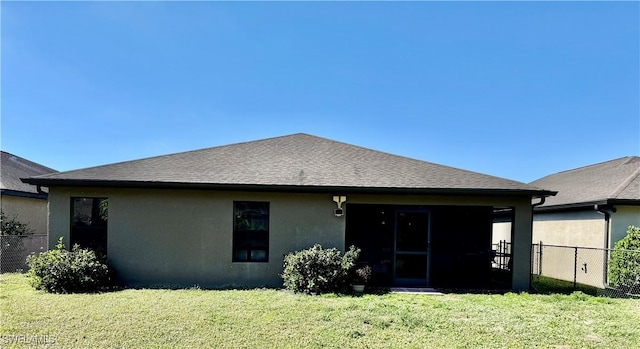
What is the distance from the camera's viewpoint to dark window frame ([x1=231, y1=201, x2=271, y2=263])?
31.9 ft

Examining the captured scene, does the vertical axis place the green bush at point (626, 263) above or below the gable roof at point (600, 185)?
below

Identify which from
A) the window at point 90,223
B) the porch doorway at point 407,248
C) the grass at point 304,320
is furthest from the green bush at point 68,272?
the porch doorway at point 407,248

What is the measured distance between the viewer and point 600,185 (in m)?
→ 12.7

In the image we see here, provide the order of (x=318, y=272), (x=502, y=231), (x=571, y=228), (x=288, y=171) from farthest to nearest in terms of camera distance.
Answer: (x=502, y=231) → (x=571, y=228) → (x=288, y=171) → (x=318, y=272)

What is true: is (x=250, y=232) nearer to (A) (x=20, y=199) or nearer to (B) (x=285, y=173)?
(B) (x=285, y=173)

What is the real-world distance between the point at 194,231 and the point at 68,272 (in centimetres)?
278

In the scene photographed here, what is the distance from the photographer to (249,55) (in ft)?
44.8

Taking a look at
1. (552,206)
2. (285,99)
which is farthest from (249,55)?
(552,206)

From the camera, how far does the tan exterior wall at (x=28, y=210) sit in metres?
12.9

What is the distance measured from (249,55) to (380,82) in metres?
5.64

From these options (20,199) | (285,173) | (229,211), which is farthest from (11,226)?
(285,173)

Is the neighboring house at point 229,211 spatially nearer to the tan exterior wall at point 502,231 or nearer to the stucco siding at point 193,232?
the stucco siding at point 193,232

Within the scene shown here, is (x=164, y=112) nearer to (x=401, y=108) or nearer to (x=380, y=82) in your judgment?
(x=380, y=82)

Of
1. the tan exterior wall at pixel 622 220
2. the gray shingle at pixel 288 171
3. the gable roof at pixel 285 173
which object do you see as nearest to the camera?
the gable roof at pixel 285 173
